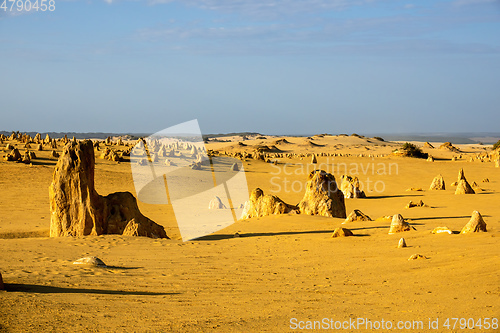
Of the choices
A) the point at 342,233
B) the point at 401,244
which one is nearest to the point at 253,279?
the point at 401,244

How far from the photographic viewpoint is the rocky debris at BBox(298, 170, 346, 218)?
1323 centimetres

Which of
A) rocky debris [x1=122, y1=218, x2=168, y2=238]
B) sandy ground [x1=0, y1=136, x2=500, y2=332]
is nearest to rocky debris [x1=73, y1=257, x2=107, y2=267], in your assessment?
sandy ground [x1=0, y1=136, x2=500, y2=332]

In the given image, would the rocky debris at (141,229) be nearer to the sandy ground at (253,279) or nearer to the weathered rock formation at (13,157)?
the sandy ground at (253,279)

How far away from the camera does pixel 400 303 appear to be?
191 inches

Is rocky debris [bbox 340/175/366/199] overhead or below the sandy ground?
below

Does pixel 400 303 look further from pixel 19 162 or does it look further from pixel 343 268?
pixel 19 162

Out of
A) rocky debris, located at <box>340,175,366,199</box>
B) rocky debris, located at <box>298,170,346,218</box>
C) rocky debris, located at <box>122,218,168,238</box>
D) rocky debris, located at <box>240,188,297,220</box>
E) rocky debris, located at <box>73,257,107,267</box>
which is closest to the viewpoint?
rocky debris, located at <box>73,257,107,267</box>

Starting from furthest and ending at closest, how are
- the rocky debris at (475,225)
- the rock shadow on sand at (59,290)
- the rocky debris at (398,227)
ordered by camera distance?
the rocky debris at (398,227) < the rocky debris at (475,225) < the rock shadow on sand at (59,290)

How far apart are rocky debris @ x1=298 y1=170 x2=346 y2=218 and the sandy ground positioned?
→ 105 centimetres

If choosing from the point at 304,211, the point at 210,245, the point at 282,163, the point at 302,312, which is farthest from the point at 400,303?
the point at 282,163

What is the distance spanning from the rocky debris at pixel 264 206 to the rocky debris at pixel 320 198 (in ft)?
1.25

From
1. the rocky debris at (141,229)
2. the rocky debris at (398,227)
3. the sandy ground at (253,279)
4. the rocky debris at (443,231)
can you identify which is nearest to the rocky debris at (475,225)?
the sandy ground at (253,279)

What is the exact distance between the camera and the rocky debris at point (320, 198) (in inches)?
521

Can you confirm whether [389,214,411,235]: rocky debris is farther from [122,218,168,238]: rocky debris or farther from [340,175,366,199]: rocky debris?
[340,175,366,199]: rocky debris
